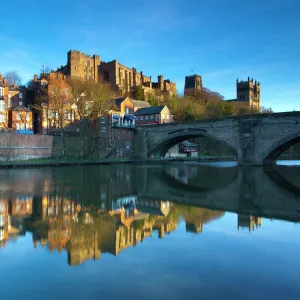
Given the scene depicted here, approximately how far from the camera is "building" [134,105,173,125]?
64.0 metres

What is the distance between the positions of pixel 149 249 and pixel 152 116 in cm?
5802

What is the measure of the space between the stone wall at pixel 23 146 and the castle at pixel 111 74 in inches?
1521

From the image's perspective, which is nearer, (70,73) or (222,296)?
(222,296)

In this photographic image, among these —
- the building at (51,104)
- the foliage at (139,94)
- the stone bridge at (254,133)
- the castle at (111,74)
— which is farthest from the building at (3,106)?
the foliage at (139,94)

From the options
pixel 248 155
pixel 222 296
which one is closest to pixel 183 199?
pixel 222 296

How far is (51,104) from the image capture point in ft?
161

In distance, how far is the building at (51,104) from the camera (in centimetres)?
4847

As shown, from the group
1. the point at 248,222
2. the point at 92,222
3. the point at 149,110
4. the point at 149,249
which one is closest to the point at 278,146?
the point at 248,222

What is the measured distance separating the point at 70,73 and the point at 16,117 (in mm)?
31328

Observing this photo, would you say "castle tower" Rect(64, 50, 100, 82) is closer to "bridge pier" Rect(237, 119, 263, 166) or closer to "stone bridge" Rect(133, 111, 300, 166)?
"stone bridge" Rect(133, 111, 300, 166)

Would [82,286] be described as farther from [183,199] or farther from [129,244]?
[183,199]

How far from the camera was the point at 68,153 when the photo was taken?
5041cm

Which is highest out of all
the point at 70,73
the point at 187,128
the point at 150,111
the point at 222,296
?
the point at 70,73

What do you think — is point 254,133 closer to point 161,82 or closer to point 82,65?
point 82,65
